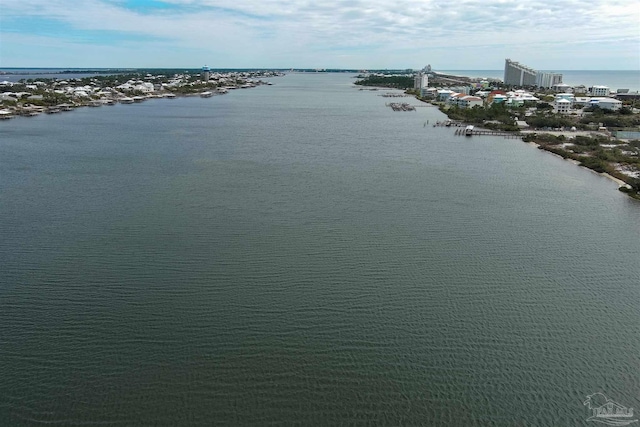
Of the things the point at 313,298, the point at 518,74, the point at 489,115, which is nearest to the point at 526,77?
the point at 518,74

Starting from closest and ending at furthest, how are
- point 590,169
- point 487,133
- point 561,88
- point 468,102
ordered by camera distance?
point 590,169, point 487,133, point 468,102, point 561,88

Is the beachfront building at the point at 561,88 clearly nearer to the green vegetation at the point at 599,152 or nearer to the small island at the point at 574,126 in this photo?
the small island at the point at 574,126

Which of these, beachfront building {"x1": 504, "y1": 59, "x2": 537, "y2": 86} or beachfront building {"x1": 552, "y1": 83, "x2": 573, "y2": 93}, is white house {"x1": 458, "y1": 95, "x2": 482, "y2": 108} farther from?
beachfront building {"x1": 504, "y1": 59, "x2": 537, "y2": 86}

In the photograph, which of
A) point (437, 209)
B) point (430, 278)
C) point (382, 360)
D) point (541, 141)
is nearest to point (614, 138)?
point (541, 141)

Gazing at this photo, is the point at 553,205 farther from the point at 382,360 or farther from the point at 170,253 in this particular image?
the point at 170,253

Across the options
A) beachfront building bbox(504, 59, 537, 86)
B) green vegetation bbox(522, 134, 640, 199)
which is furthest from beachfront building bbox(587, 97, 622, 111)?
beachfront building bbox(504, 59, 537, 86)

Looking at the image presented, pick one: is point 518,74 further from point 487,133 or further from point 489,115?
point 487,133
